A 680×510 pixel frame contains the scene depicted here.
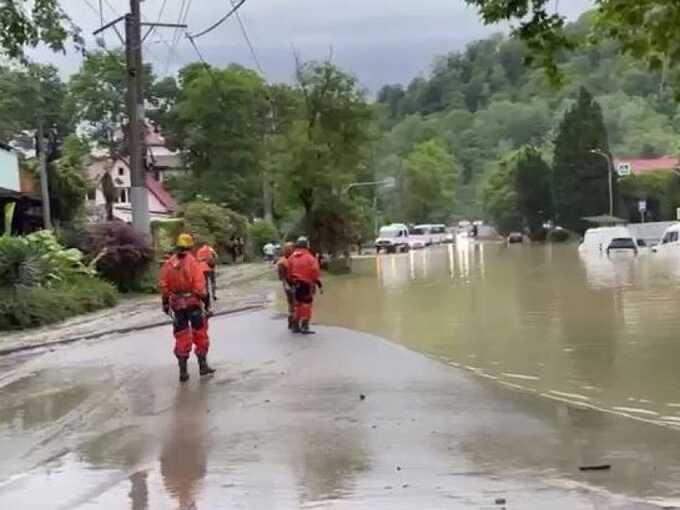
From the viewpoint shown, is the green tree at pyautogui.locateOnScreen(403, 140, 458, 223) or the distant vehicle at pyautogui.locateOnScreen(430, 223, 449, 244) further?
the green tree at pyautogui.locateOnScreen(403, 140, 458, 223)

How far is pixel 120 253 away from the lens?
104 feet

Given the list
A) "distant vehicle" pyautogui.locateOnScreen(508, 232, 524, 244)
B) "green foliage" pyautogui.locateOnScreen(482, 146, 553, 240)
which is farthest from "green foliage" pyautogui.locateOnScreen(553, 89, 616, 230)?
"distant vehicle" pyautogui.locateOnScreen(508, 232, 524, 244)

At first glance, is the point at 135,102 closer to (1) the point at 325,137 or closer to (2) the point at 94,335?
(2) the point at 94,335

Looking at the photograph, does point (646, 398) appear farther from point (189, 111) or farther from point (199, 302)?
point (189, 111)

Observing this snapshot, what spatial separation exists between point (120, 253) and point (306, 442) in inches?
885

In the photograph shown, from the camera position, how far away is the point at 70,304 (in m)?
25.5

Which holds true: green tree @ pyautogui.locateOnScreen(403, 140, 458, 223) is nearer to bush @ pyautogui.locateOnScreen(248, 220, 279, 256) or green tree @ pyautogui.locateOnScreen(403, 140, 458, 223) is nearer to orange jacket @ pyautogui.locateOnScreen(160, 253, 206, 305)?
bush @ pyautogui.locateOnScreen(248, 220, 279, 256)

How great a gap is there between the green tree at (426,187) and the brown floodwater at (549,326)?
10490cm

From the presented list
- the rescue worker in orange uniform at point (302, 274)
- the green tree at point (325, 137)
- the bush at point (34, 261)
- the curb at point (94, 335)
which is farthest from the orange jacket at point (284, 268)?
the green tree at point (325, 137)

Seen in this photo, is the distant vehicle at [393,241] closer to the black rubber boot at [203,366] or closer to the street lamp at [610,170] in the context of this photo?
the street lamp at [610,170]

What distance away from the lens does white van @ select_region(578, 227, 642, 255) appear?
60562 mm

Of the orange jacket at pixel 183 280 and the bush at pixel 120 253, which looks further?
the bush at pixel 120 253

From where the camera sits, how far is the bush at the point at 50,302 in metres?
22.8

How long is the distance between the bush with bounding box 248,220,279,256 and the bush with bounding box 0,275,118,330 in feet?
114
